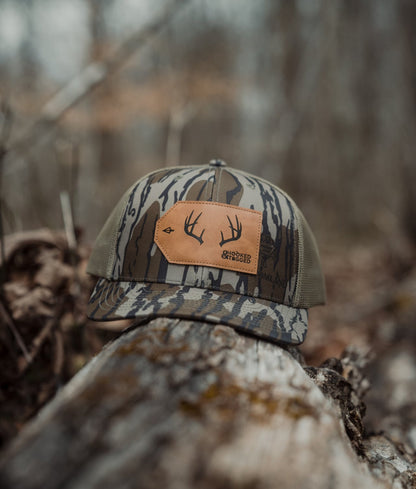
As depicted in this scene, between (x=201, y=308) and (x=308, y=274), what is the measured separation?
0.59 meters

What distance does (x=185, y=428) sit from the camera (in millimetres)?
963

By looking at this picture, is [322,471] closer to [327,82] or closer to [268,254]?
[268,254]

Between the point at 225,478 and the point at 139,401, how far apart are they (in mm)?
283

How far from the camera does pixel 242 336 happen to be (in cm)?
136

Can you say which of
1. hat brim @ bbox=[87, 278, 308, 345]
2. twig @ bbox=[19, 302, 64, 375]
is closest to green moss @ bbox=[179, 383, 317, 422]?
hat brim @ bbox=[87, 278, 308, 345]

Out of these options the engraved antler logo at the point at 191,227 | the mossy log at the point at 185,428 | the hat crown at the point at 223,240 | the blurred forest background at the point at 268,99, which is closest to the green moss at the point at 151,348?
the mossy log at the point at 185,428

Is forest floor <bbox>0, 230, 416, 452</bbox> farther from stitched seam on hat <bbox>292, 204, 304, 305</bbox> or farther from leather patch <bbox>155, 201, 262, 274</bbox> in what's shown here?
leather patch <bbox>155, 201, 262, 274</bbox>

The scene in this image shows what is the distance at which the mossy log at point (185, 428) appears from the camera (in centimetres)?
87

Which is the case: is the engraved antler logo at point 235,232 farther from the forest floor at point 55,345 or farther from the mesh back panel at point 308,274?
the forest floor at point 55,345

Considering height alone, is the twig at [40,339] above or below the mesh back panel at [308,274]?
below

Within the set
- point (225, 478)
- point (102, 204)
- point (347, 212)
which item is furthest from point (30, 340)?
point (347, 212)

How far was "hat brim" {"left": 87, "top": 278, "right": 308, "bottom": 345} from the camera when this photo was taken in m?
1.38

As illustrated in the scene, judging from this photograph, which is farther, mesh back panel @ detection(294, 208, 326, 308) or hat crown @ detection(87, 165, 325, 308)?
mesh back panel @ detection(294, 208, 326, 308)

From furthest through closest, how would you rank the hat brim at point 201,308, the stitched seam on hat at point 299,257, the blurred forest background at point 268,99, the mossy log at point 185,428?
the blurred forest background at point 268,99, the stitched seam on hat at point 299,257, the hat brim at point 201,308, the mossy log at point 185,428
